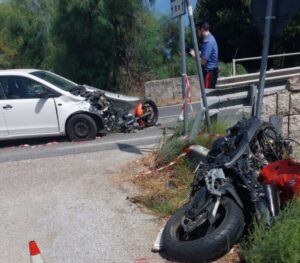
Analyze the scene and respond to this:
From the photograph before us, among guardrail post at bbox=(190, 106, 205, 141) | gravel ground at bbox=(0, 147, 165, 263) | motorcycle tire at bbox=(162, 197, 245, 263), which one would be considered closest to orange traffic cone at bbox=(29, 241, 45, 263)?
gravel ground at bbox=(0, 147, 165, 263)

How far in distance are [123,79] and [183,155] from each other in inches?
713

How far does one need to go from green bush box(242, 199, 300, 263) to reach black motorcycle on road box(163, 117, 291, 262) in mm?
163

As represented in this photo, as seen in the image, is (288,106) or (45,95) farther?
(45,95)

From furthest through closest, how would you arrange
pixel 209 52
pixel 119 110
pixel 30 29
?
pixel 30 29 → pixel 119 110 → pixel 209 52

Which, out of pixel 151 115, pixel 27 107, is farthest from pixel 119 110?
pixel 27 107

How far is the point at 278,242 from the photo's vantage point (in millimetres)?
3760

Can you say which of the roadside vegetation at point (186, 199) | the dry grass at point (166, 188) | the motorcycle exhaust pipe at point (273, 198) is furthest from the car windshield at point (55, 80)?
the motorcycle exhaust pipe at point (273, 198)

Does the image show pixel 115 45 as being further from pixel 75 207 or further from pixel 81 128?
pixel 75 207

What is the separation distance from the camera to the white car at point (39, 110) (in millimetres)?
10656

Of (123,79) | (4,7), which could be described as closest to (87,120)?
(123,79)

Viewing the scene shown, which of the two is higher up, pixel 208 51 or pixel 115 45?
pixel 115 45

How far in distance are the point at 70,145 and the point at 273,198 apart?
6.53m

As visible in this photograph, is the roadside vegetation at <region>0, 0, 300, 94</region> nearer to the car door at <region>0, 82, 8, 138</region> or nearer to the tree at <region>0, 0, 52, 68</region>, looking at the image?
the tree at <region>0, 0, 52, 68</region>

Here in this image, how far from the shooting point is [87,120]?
→ 35.2 feet
